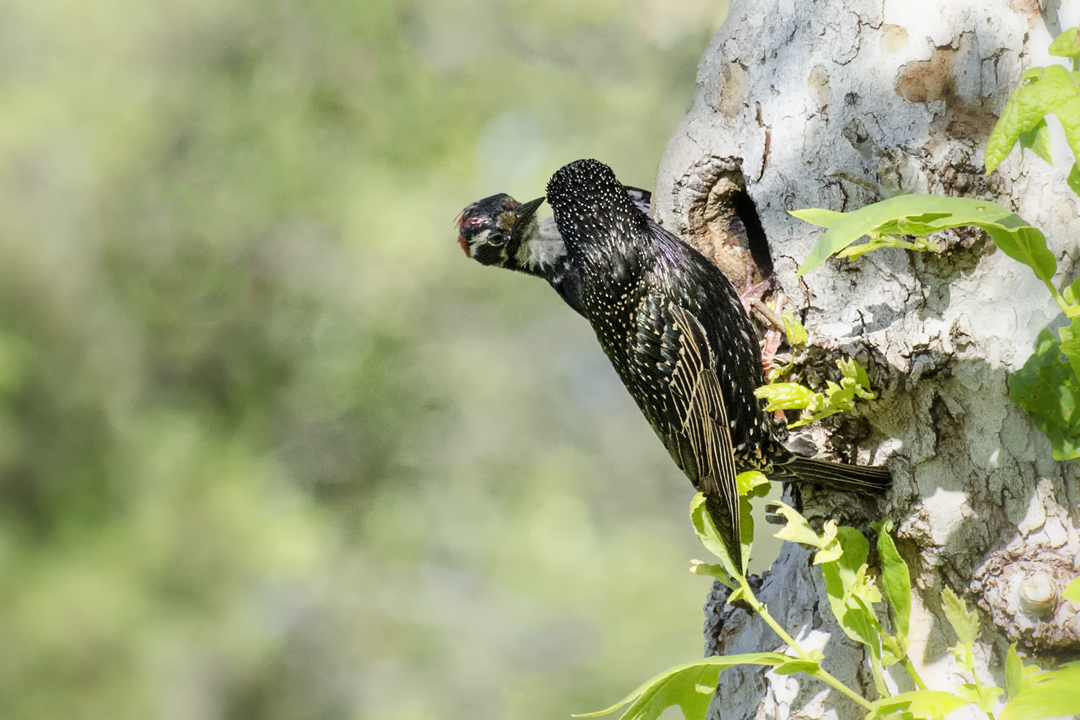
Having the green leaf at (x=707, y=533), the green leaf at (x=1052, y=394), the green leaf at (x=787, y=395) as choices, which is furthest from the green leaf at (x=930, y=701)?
the green leaf at (x=787, y=395)

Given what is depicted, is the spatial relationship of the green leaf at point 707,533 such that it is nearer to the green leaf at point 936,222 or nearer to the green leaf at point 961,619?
the green leaf at point 961,619

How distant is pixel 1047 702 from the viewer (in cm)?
113

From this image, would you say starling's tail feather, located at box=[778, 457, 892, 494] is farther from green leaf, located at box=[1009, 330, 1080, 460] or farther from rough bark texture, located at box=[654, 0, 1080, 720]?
green leaf, located at box=[1009, 330, 1080, 460]

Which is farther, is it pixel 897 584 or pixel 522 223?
pixel 522 223

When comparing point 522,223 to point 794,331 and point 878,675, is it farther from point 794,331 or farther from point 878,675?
point 878,675

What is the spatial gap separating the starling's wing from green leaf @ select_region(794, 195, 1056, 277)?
0.85 metres

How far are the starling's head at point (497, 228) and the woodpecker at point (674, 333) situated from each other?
0.50 m

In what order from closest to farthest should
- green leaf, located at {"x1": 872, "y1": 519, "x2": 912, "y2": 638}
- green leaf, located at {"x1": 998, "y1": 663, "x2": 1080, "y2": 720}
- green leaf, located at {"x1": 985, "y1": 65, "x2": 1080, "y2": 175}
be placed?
green leaf, located at {"x1": 985, "y1": 65, "x2": 1080, "y2": 175} < green leaf, located at {"x1": 998, "y1": 663, "x2": 1080, "y2": 720} < green leaf, located at {"x1": 872, "y1": 519, "x2": 912, "y2": 638}

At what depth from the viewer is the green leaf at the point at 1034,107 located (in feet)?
3.28

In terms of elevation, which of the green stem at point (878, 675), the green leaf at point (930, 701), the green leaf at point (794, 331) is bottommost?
the green leaf at point (930, 701)

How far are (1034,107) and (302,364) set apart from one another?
20.6 ft

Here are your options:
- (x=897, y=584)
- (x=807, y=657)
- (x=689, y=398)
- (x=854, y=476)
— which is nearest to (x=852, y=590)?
(x=897, y=584)

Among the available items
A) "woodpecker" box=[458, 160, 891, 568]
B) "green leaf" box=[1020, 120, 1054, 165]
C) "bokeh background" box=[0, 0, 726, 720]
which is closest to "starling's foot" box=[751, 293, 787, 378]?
"woodpecker" box=[458, 160, 891, 568]

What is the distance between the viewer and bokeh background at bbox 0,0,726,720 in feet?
19.7
